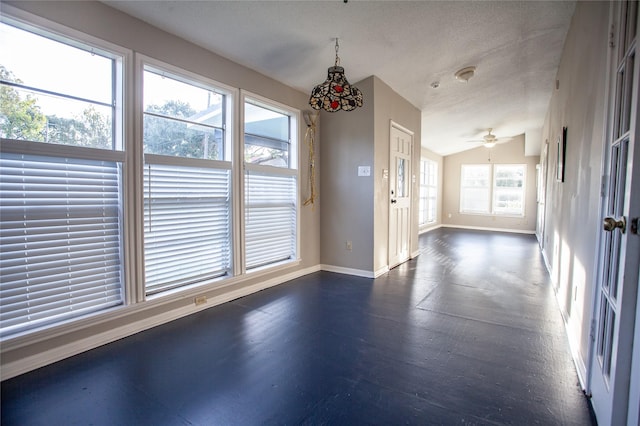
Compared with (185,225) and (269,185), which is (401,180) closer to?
(269,185)

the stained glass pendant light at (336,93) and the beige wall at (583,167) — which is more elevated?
the stained glass pendant light at (336,93)

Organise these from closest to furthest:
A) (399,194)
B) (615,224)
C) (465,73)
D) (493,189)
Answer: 1. (615,224)
2. (465,73)
3. (399,194)
4. (493,189)

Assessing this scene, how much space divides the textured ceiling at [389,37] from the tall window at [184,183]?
0.51m

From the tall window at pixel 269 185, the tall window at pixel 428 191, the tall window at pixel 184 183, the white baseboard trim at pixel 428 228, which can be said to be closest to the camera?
the tall window at pixel 184 183

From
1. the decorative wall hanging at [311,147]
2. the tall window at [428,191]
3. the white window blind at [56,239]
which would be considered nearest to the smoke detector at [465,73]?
the decorative wall hanging at [311,147]

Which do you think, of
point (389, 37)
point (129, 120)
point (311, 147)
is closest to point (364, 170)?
point (311, 147)

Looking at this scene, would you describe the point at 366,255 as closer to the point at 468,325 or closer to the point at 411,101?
the point at 468,325

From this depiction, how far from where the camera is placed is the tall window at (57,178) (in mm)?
1879

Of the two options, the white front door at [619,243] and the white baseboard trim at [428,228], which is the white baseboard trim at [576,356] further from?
the white baseboard trim at [428,228]

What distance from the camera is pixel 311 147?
4.19m

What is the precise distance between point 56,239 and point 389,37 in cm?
314

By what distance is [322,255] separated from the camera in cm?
447

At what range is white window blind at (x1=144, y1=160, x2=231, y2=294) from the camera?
102 inches

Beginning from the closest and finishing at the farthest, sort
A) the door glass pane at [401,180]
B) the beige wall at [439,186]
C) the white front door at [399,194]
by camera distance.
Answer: the white front door at [399,194], the door glass pane at [401,180], the beige wall at [439,186]
